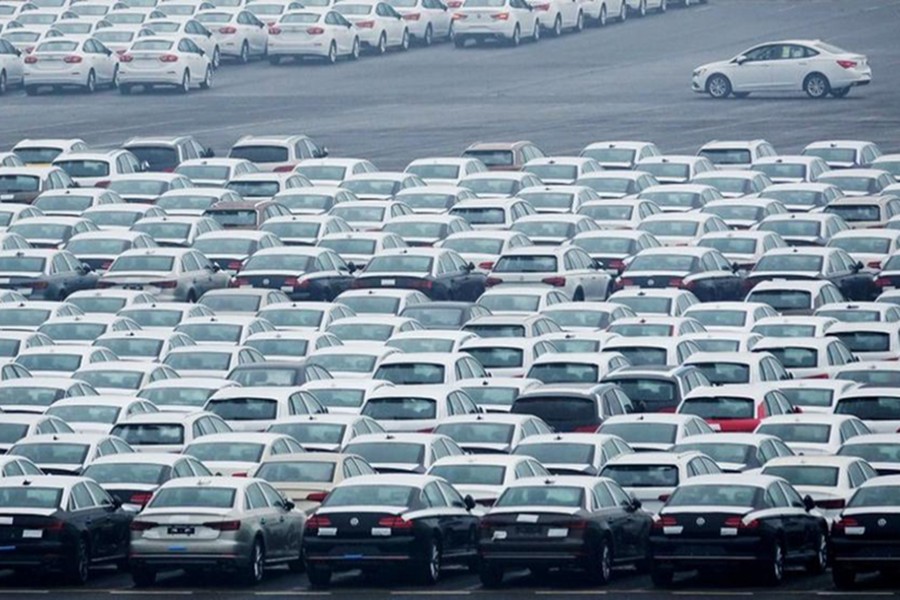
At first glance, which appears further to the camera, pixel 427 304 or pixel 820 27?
pixel 820 27

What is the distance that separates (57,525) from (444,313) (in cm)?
1378

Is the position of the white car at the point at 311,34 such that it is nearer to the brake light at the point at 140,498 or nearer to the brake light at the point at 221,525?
the brake light at the point at 140,498

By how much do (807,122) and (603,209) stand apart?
15.1m

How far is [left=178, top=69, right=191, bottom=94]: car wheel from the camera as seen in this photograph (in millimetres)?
70250

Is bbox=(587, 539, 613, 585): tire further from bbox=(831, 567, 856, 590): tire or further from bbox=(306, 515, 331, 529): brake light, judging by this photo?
bbox=(306, 515, 331, 529): brake light

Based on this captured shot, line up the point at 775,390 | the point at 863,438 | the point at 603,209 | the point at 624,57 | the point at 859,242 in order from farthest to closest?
the point at 624,57
the point at 603,209
the point at 859,242
the point at 775,390
the point at 863,438

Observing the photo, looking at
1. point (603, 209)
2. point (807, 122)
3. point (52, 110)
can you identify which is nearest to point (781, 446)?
point (603, 209)

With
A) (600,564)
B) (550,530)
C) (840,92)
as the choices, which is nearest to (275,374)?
(550,530)

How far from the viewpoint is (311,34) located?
74.5 meters

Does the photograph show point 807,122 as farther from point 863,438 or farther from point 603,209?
point 863,438

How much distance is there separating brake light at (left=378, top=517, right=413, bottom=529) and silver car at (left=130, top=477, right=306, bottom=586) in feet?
4.36

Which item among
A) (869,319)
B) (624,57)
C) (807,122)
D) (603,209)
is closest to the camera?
(869,319)

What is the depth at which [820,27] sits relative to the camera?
79875 mm

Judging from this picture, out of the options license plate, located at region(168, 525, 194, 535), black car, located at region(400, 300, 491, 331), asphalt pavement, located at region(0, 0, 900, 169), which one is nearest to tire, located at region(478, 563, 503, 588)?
license plate, located at region(168, 525, 194, 535)
